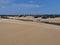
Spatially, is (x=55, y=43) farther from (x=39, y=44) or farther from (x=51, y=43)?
(x=39, y=44)

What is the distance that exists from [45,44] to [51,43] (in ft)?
1.17

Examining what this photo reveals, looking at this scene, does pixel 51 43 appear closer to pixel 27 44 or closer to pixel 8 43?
pixel 27 44

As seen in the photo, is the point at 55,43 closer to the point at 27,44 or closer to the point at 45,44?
the point at 45,44

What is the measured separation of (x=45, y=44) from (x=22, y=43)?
0.98 meters

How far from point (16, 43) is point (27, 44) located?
497mm

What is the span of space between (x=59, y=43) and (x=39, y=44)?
91 centimetres

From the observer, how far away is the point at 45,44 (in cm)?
678

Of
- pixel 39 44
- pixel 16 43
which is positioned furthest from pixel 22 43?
pixel 39 44

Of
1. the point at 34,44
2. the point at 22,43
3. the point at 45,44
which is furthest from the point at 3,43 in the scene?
the point at 45,44

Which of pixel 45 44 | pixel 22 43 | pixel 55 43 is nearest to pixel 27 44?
pixel 22 43

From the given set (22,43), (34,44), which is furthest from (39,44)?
(22,43)

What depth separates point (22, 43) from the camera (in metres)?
6.89

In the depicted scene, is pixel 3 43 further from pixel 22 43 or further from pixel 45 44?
pixel 45 44

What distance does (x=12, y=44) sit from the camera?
21.9ft
